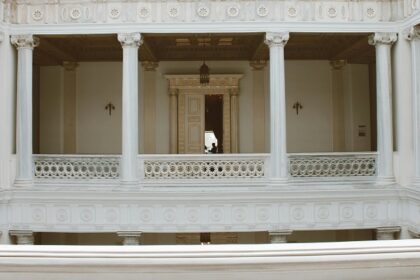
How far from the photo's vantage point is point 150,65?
16.2 metres

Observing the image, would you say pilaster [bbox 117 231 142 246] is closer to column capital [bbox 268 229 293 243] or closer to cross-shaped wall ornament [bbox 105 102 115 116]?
column capital [bbox 268 229 293 243]

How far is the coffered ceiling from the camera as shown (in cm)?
1391

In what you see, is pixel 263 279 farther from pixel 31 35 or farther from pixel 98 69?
pixel 98 69

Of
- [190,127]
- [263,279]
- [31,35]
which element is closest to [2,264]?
[263,279]

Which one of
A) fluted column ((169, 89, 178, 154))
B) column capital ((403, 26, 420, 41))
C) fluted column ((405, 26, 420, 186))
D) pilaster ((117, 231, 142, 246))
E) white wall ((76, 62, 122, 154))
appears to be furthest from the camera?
white wall ((76, 62, 122, 154))

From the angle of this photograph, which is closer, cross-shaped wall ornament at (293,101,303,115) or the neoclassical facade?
the neoclassical facade

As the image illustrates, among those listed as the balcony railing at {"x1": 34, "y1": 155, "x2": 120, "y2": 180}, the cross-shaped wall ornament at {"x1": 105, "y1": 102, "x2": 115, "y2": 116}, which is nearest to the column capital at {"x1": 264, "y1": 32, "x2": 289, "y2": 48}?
the balcony railing at {"x1": 34, "y1": 155, "x2": 120, "y2": 180}

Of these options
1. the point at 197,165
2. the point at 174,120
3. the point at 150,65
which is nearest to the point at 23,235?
the point at 197,165

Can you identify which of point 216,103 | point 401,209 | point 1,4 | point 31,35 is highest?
point 1,4

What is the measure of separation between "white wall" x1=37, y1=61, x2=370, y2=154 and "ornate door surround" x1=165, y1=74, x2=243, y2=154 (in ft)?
0.80

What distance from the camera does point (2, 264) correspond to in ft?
7.04

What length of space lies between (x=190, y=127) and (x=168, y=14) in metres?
5.52

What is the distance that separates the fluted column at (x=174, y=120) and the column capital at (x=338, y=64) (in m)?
5.56

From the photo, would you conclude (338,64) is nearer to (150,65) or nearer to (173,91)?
(173,91)
